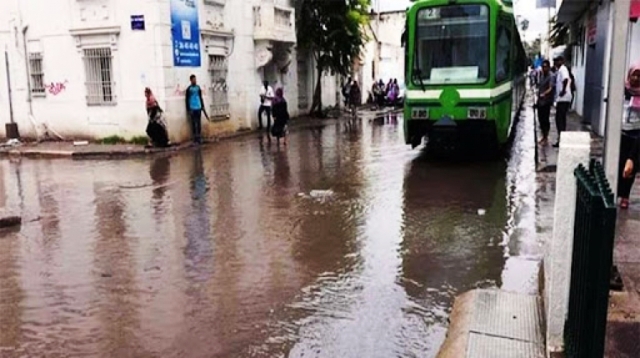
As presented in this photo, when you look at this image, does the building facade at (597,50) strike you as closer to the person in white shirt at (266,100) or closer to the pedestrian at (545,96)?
the pedestrian at (545,96)

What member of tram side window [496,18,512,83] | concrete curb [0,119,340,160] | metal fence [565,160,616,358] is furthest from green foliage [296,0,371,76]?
metal fence [565,160,616,358]

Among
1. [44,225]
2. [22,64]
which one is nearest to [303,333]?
[44,225]

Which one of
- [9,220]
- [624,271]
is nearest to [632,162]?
[624,271]

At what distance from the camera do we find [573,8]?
21578 millimetres

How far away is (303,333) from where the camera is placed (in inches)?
204

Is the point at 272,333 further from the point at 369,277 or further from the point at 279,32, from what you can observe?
the point at 279,32

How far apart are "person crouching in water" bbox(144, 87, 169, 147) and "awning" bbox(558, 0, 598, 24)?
39.1 feet

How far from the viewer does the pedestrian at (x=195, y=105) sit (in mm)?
18234

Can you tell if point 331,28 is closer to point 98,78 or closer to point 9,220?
point 98,78

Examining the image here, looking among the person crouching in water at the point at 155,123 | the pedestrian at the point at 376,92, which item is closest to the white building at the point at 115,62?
the person crouching in water at the point at 155,123

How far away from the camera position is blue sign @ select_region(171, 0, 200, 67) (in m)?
18.1

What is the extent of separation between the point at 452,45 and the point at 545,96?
2.76 metres

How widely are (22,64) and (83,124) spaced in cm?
291

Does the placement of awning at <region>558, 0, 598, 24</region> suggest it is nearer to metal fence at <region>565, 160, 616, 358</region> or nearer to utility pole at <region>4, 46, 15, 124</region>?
metal fence at <region>565, 160, 616, 358</region>
